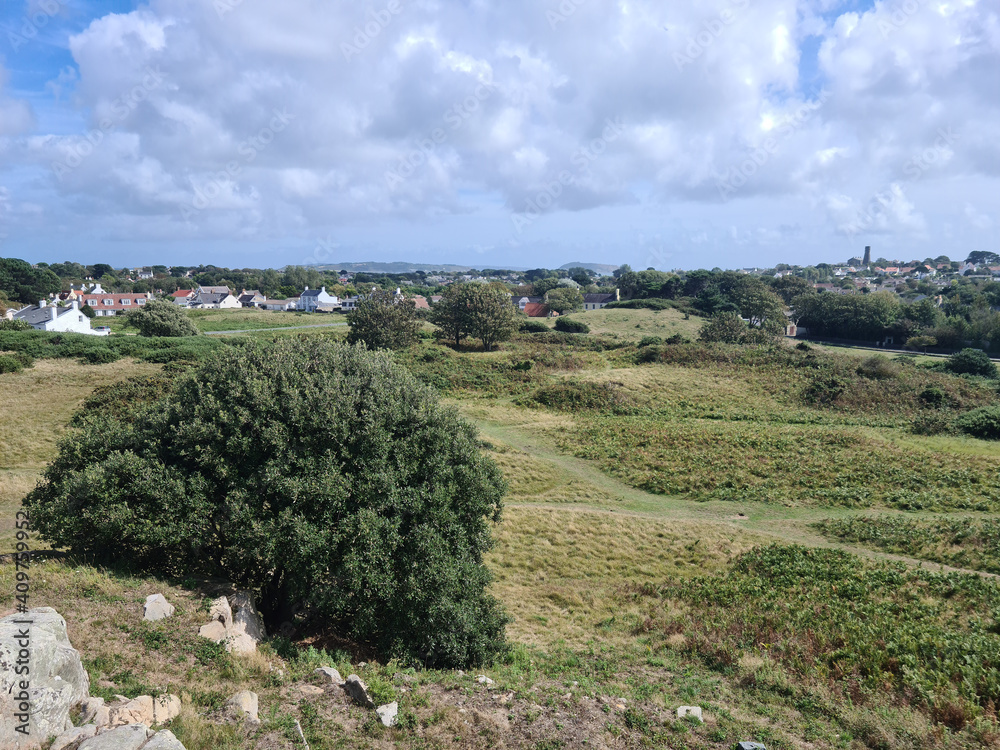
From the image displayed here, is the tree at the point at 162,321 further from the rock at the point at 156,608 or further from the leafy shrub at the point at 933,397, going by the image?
the leafy shrub at the point at 933,397

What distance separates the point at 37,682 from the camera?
7.10 meters

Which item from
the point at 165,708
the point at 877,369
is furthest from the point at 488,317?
the point at 165,708

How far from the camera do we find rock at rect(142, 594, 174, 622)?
10.1 meters

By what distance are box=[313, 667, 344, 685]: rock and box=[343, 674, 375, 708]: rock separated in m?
0.19

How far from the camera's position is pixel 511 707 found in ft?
32.3

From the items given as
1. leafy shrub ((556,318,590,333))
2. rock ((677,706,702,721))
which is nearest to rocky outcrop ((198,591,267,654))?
rock ((677,706,702,721))

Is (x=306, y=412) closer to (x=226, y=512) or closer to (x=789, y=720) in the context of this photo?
(x=226, y=512)

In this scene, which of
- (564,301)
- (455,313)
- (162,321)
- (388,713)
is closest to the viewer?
(388,713)

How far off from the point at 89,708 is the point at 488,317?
53402 mm

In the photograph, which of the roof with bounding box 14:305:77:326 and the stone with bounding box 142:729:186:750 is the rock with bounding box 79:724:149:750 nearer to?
the stone with bounding box 142:729:186:750

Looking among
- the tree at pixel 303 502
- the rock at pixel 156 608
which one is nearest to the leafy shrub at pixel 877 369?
the tree at pixel 303 502

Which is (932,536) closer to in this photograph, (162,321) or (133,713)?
(133,713)

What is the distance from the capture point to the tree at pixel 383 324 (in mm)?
54188

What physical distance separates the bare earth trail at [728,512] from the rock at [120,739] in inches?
737
